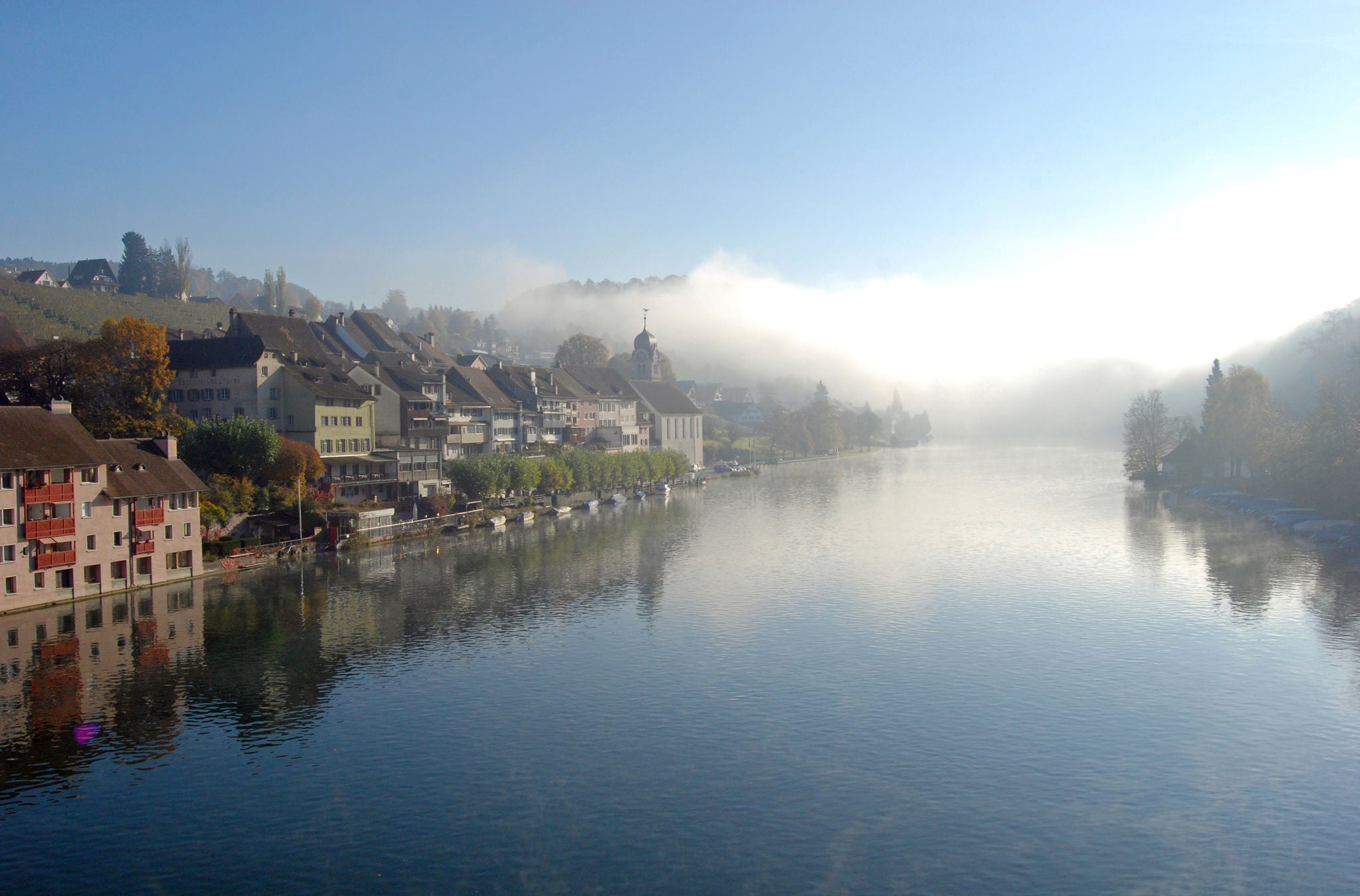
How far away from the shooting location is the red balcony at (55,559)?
120ft

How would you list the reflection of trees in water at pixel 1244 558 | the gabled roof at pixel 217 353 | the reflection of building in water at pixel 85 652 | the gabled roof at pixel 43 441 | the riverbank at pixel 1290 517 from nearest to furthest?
the reflection of building in water at pixel 85 652
the gabled roof at pixel 43 441
the reflection of trees in water at pixel 1244 558
the riverbank at pixel 1290 517
the gabled roof at pixel 217 353

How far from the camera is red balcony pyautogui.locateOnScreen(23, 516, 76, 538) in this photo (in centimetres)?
3588

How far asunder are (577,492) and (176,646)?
53165mm

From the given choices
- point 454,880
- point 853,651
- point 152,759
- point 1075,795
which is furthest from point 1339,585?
point 152,759

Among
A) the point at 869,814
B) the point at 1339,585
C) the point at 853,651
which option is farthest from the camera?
the point at 1339,585

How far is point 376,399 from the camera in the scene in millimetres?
65125

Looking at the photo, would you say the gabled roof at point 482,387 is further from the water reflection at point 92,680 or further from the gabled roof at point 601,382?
the water reflection at point 92,680

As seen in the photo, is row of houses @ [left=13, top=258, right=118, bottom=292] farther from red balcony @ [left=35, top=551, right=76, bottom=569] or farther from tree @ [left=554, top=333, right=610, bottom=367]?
red balcony @ [left=35, top=551, right=76, bottom=569]

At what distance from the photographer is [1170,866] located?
18000 millimetres

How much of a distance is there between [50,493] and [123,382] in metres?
17.4

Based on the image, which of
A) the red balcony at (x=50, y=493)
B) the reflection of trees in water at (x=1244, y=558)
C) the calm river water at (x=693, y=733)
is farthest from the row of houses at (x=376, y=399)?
the reflection of trees in water at (x=1244, y=558)

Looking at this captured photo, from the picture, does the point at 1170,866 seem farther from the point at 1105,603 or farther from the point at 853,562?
the point at 853,562

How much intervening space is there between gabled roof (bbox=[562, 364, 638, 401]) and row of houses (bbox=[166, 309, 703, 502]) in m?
0.73

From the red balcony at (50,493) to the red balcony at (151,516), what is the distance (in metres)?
3.28
